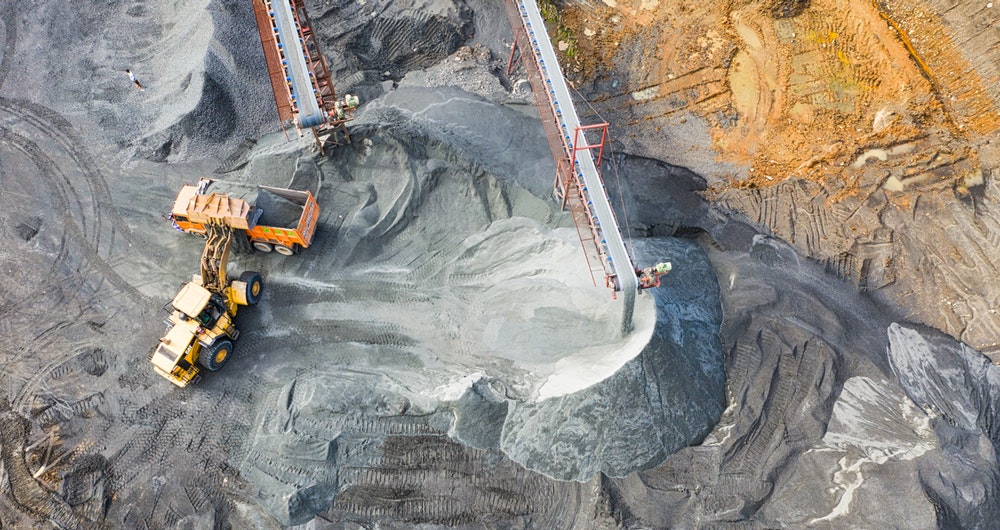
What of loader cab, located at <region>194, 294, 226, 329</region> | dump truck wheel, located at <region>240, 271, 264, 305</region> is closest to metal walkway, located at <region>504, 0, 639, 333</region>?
dump truck wheel, located at <region>240, 271, 264, 305</region>

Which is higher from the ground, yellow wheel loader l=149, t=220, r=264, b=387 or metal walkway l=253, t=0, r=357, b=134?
metal walkway l=253, t=0, r=357, b=134

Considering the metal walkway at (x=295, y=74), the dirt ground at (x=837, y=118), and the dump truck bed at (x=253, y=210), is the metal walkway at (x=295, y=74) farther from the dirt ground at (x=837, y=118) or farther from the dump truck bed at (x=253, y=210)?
the dirt ground at (x=837, y=118)

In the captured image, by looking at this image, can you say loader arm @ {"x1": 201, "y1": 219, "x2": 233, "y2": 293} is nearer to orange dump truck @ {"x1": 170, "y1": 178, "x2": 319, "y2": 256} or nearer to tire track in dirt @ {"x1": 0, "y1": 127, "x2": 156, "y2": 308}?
orange dump truck @ {"x1": 170, "y1": 178, "x2": 319, "y2": 256}

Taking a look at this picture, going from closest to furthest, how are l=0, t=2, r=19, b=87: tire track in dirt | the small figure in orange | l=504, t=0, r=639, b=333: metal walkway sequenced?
l=504, t=0, r=639, b=333: metal walkway
the small figure in orange
l=0, t=2, r=19, b=87: tire track in dirt

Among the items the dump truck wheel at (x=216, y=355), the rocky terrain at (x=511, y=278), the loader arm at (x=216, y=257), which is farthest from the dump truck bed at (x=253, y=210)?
the dump truck wheel at (x=216, y=355)

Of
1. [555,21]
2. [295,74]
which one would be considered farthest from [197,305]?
[555,21]

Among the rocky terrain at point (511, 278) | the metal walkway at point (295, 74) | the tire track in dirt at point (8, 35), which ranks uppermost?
the tire track in dirt at point (8, 35)

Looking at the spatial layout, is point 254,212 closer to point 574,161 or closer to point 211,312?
point 211,312
